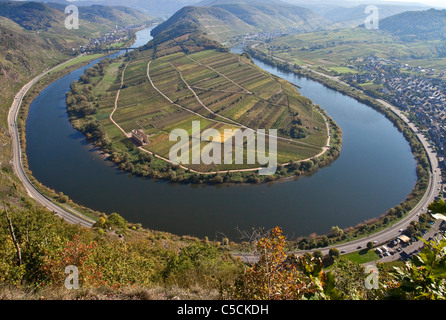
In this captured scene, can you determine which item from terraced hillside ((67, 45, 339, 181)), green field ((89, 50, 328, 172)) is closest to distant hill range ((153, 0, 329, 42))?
green field ((89, 50, 328, 172))

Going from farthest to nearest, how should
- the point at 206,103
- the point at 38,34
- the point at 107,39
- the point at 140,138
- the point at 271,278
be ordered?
the point at 107,39
the point at 38,34
the point at 206,103
the point at 140,138
the point at 271,278

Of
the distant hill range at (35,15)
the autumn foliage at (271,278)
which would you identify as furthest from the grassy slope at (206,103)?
the distant hill range at (35,15)

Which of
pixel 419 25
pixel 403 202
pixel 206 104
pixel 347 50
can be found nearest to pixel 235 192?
pixel 403 202

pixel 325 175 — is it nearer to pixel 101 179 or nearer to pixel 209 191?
pixel 209 191

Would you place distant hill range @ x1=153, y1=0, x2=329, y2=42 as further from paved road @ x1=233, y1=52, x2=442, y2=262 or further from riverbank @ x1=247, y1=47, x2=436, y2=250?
paved road @ x1=233, y1=52, x2=442, y2=262

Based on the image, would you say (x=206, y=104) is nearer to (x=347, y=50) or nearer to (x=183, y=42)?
(x=183, y=42)

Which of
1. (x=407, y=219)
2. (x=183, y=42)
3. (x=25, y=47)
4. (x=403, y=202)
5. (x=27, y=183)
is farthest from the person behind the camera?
(x=183, y=42)
